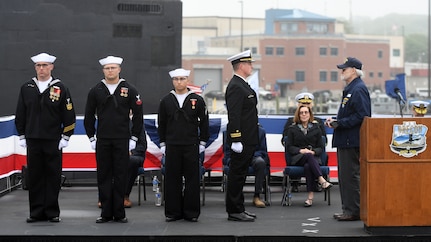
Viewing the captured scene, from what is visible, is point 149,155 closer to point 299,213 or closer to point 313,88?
point 299,213

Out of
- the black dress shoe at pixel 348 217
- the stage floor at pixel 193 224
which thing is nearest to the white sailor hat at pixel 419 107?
the stage floor at pixel 193 224

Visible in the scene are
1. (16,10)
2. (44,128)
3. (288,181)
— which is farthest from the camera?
(16,10)

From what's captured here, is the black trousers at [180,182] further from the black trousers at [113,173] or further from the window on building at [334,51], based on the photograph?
the window on building at [334,51]

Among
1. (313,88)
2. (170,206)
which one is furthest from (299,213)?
(313,88)

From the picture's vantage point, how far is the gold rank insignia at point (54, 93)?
9312mm

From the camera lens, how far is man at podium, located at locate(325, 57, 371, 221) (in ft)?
30.6

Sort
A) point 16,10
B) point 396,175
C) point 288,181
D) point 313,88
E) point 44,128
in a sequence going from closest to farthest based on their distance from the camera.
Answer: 1. point 396,175
2. point 44,128
3. point 288,181
4. point 16,10
5. point 313,88

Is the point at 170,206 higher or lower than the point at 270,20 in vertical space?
lower

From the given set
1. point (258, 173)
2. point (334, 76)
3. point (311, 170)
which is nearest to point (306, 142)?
point (311, 170)

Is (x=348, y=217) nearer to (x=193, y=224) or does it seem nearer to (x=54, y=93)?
(x=193, y=224)

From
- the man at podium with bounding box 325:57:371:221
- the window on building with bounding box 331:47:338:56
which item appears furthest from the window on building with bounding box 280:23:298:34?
the man at podium with bounding box 325:57:371:221

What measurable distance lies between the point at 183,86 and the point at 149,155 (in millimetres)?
2769

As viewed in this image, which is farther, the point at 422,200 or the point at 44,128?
the point at 44,128

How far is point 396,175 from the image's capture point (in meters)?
8.27
